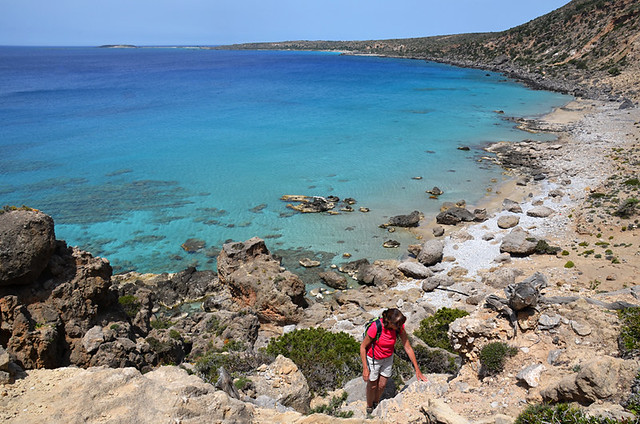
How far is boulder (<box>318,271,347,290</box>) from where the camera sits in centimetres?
1778

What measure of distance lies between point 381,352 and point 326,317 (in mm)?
7569

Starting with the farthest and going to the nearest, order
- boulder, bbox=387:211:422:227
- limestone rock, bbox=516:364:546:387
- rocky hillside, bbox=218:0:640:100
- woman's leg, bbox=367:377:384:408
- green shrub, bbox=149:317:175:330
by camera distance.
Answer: rocky hillside, bbox=218:0:640:100 → boulder, bbox=387:211:422:227 → green shrub, bbox=149:317:175:330 → woman's leg, bbox=367:377:384:408 → limestone rock, bbox=516:364:546:387

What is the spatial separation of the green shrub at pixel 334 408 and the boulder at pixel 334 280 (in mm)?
8772

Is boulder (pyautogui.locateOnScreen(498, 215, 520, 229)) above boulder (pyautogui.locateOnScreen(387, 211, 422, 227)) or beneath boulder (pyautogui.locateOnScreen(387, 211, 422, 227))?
above

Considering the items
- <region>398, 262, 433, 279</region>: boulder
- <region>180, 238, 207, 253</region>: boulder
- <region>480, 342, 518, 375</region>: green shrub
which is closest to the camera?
<region>480, 342, 518, 375</region>: green shrub

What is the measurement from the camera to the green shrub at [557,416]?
5.30 metres

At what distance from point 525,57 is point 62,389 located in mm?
118267

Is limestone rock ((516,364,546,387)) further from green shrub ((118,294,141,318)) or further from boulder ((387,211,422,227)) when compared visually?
boulder ((387,211,422,227))

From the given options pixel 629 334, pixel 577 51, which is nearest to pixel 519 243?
pixel 629 334

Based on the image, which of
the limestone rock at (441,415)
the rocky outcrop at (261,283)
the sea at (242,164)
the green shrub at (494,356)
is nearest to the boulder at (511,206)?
the sea at (242,164)

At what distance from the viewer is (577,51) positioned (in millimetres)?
81875

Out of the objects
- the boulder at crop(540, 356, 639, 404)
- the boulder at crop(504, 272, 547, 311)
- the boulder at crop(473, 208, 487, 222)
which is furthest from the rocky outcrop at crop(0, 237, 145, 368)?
the boulder at crop(473, 208, 487, 222)

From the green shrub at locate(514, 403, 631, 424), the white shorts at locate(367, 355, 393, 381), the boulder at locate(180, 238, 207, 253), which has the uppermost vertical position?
the green shrub at locate(514, 403, 631, 424)

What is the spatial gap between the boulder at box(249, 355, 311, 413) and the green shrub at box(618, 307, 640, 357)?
6219mm
